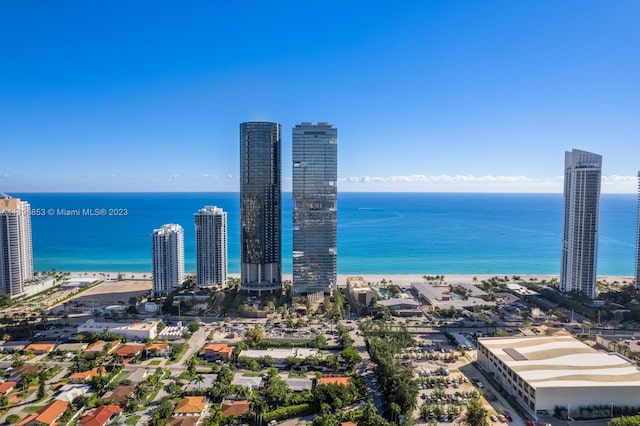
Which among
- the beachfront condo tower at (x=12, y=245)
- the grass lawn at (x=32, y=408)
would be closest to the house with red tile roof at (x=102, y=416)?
the grass lawn at (x=32, y=408)

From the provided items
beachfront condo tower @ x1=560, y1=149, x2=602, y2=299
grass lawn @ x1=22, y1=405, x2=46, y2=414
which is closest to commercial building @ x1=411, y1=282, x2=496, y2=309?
beachfront condo tower @ x1=560, y1=149, x2=602, y2=299

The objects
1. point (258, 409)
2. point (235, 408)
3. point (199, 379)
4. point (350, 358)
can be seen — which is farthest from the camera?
point (350, 358)

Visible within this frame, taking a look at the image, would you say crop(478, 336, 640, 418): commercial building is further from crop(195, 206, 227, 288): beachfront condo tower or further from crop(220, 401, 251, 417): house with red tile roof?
crop(195, 206, 227, 288): beachfront condo tower

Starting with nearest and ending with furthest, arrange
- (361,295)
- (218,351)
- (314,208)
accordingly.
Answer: (218,351) → (361,295) → (314,208)

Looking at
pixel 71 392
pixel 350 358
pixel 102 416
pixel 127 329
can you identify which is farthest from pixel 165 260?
pixel 350 358

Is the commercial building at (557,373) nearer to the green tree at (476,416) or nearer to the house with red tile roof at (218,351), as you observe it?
the green tree at (476,416)

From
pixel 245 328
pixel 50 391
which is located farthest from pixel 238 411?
pixel 245 328

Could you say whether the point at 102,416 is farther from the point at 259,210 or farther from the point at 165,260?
the point at 259,210
